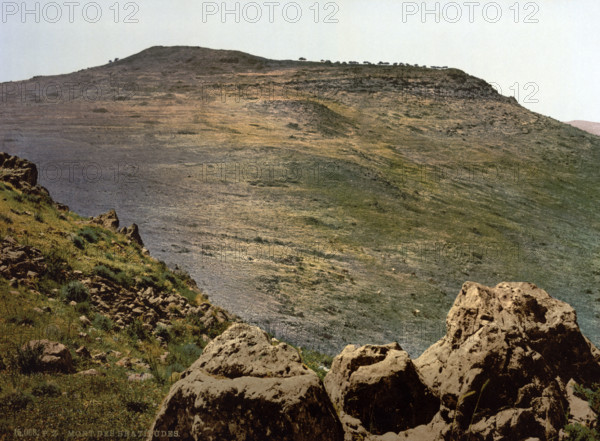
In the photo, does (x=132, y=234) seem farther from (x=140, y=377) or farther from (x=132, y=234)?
(x=140, y=377)

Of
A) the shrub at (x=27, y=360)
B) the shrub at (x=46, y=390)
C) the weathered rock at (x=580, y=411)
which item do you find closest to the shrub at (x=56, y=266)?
the shrub at (x=27, y=360)

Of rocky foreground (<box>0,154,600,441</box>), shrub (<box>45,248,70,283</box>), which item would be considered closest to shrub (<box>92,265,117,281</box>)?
shrub (<box>45,248,70,283</box>)

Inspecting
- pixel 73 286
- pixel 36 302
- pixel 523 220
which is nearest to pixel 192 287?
pixel 73 286

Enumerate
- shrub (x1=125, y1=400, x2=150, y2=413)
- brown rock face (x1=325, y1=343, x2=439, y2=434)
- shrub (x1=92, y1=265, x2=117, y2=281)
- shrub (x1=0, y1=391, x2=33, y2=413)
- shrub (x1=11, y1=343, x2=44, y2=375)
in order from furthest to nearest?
shrub (x1=92, y1=265, x2=117, y2=281)
shrub (x1=11, y1=343, x2=44, y2=375)
shrub (x1=125, y1=400, x2=150, y2=413)
shrub (x1=0, y1=391, x2=33, y2=413)
brown rock face (x1=325, y1=343, x2=439, y2=434)

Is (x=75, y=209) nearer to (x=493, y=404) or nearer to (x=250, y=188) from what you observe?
(x=250, y=188)

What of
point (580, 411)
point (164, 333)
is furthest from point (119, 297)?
point (580, 411)

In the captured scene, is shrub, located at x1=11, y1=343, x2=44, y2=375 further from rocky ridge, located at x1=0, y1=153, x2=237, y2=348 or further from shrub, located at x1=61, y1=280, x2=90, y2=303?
shrub, located at x1=61, y1=280, x2=90, y2=303
